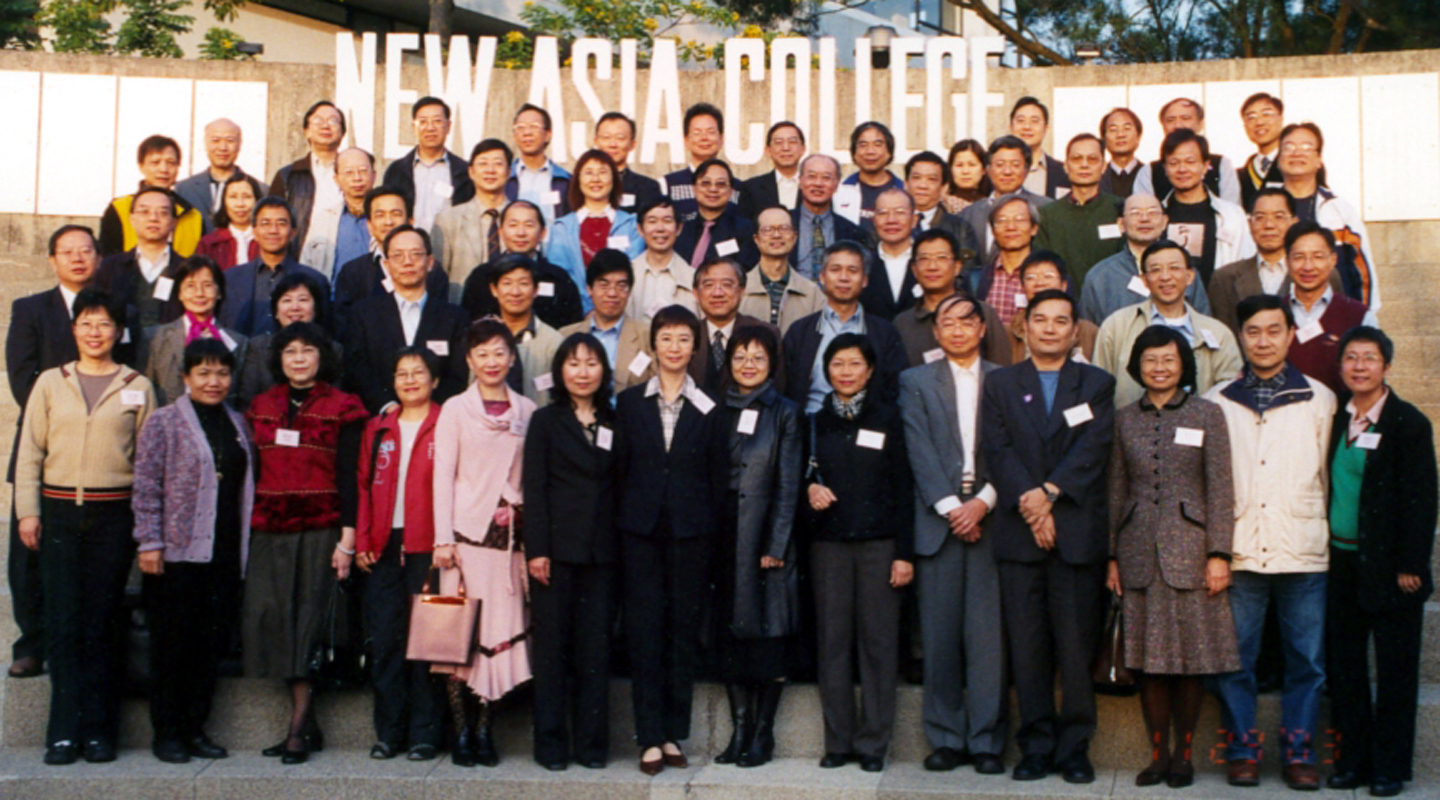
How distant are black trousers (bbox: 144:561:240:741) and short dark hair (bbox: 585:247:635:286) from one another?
2015 mm

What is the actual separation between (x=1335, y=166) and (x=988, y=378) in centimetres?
579

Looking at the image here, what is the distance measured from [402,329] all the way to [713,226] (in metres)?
1.81

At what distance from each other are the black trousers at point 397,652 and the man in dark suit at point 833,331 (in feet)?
5.88

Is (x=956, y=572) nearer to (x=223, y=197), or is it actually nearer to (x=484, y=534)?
(x=484, y=534)

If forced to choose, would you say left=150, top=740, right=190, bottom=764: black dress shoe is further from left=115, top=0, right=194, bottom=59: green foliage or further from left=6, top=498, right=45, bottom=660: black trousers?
left=115, top=0, right=194, bottom=59: green foliage

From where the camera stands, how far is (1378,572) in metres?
5.54

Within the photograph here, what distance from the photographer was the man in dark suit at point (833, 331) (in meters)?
6.50

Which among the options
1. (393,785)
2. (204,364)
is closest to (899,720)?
(393,785)

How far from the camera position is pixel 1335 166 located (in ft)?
34.6

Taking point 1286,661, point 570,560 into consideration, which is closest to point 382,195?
point 570,560

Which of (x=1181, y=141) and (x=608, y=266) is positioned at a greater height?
(x=1181, y=141)

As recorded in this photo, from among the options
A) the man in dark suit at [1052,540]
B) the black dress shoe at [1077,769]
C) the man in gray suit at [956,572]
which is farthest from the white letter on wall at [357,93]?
the black dress shoe at [1077,769]

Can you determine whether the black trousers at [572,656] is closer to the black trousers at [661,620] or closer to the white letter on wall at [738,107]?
the black trousers at [661,620]

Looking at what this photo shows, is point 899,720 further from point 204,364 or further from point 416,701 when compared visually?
point 204,364
